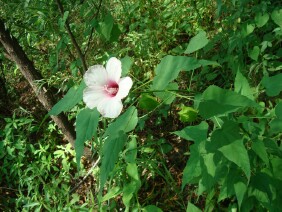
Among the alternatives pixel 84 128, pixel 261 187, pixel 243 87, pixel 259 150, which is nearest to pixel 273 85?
pixel 243 87

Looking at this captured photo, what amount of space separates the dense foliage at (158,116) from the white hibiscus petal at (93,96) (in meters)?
0.04

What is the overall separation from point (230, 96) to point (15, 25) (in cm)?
187

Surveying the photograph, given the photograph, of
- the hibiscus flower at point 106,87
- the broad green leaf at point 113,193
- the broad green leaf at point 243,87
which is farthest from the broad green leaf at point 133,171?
the hibiscus flower at point 106,87

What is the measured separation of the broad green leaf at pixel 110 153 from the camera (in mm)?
932

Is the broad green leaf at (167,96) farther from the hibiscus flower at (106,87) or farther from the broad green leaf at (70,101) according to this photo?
the broad green leaf at (70,101)

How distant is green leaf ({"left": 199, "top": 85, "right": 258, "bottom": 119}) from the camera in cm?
92

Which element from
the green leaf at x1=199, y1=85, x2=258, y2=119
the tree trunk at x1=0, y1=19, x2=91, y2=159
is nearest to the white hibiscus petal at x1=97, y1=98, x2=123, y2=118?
the green leaf at x1=199, y1=85, x2=258, y2=119

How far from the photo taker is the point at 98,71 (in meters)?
1.07

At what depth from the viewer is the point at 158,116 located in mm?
2654

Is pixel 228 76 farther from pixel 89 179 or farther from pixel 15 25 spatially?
pixel 15 25

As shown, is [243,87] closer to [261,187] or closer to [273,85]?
[273,85]

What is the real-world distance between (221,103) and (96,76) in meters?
0.38

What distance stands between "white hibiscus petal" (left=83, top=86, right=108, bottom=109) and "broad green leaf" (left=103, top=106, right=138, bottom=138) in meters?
0.09

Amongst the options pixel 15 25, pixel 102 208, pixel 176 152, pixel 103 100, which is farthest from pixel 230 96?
pixel 15 25
